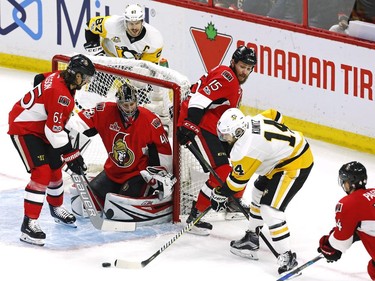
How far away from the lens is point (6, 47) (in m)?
10.6

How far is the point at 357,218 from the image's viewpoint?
615 cm

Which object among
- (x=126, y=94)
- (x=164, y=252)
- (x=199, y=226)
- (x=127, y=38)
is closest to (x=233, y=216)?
(x=199, y=226)

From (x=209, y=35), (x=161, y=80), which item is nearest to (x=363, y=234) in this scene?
(x=161, y=80)

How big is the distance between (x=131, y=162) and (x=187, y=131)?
15.6 inches

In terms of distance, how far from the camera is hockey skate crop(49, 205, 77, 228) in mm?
7422

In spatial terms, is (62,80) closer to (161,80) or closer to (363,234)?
(161,80)

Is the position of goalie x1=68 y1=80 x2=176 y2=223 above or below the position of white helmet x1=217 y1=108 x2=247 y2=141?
below

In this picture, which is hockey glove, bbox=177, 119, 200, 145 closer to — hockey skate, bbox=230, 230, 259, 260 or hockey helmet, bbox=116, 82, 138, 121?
hockey helmet, bbox=116, 82, 138, 121

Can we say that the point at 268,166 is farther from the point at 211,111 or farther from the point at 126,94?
the point at 126,94

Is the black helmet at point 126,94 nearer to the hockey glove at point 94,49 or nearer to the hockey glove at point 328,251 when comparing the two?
the hockey glove at point 94,49

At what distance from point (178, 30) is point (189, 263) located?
3030 millimetres

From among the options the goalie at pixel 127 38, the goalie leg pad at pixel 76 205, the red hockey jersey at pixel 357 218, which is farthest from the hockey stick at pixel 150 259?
the goalie at pixel 127 38

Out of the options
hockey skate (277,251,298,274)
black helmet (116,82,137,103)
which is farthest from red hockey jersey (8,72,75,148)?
hockey skate (277,251,298,274)

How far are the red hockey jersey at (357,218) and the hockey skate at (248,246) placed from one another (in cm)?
90
